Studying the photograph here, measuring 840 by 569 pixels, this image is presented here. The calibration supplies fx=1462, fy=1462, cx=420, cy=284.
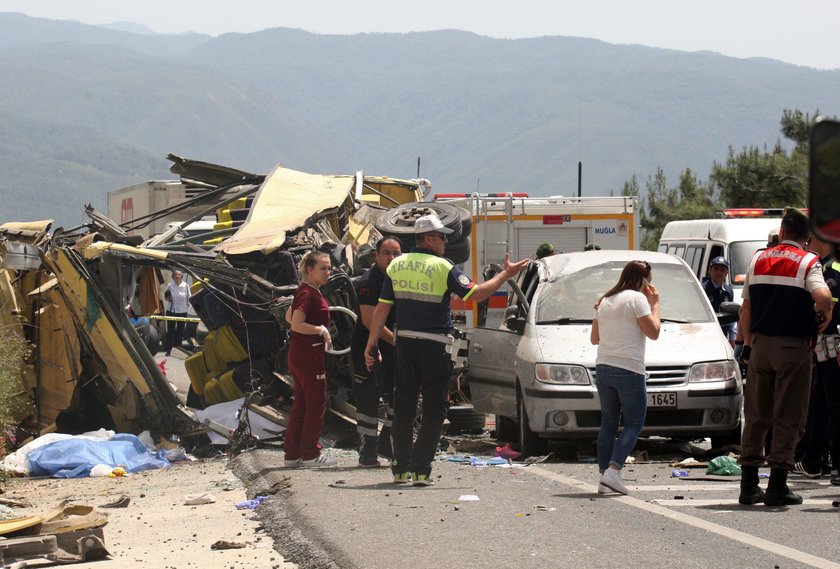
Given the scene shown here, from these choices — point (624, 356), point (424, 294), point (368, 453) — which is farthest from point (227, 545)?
point (368, 453)

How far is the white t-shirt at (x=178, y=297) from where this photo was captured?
94.7 feet

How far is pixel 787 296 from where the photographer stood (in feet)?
30.0

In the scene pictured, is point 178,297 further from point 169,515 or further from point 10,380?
point 169,515

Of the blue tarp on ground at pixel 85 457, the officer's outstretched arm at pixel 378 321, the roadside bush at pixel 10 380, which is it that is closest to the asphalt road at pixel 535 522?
the officer's outstretched arm at pixel 378 321

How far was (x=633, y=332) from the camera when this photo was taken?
32.1ft

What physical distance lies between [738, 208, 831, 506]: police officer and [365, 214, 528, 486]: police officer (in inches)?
71.2

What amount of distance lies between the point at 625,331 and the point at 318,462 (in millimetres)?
3024

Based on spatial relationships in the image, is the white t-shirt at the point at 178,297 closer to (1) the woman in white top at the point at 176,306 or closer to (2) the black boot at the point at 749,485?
(1) the woman in white top at the point at 176,306

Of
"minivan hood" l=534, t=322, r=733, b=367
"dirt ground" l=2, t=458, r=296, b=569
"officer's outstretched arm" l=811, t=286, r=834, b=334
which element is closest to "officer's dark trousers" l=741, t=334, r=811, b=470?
"officer's outstretched arm" l=811, t=286, r=834, b=334

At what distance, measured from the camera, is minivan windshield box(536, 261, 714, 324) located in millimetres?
12508

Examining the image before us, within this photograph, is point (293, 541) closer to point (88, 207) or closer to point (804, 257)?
point (804, 257)

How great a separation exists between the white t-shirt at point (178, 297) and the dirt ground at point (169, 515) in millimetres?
16012

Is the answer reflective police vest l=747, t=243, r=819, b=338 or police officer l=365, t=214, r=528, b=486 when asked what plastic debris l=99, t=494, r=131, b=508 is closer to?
police officer l=365, t=214, r=528, b=486

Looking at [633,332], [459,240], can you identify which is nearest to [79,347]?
[459,240]
